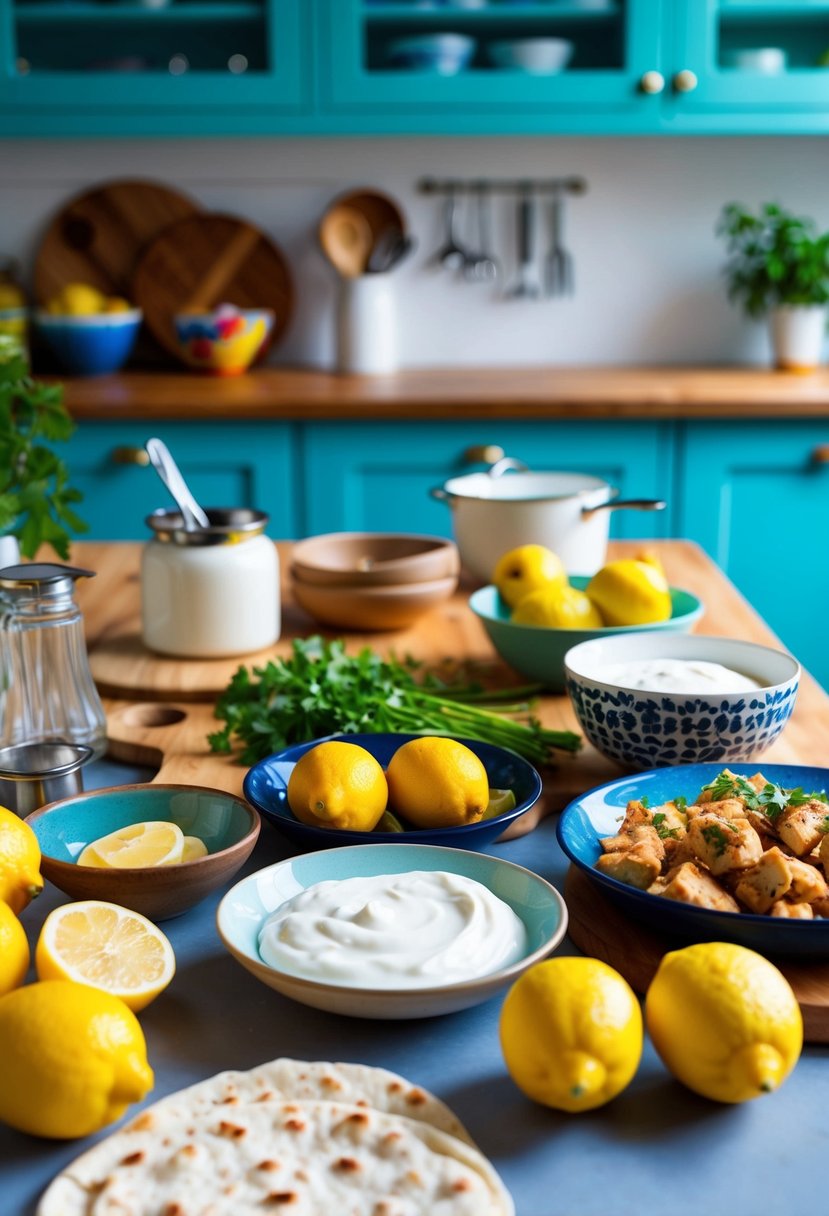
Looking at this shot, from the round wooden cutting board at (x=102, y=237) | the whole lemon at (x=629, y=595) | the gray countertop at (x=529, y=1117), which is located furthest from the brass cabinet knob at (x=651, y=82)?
the gray countertop at (x=529, y=1117)

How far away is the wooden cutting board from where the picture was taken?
78 centimetres

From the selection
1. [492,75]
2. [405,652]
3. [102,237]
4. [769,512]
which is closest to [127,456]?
[102,237]

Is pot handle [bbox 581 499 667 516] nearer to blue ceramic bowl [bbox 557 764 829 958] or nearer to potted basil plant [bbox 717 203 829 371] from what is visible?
blue ceramic bowl [bbox 557 764 829 958]

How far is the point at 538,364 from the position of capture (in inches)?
139

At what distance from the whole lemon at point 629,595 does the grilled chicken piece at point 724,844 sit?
553 millimetres

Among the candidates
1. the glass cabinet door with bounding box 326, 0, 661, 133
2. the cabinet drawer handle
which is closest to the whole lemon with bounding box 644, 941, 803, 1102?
the cabinet drawer handle

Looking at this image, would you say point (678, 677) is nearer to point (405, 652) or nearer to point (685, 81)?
point (405, 652)

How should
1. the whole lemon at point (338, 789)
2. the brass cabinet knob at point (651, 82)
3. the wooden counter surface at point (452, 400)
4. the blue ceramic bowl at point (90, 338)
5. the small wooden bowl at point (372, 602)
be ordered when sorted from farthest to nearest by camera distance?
the blue ceramic bowl at point (90, 338) → the brass cabinet knob at point (651, 82) → the wooden counter surface at point (452, 400) → the small wooden bowl at point (372, 602) → the whole lemon at point (338, 789)

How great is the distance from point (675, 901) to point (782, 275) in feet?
8.90

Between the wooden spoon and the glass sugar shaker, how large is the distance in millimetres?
2363

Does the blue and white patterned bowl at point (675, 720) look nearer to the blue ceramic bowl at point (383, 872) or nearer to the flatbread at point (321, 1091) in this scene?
the blue ceramic bowl at point (383, 872)

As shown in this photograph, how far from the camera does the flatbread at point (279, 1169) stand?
1.98ft

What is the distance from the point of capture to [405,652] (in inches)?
59.1

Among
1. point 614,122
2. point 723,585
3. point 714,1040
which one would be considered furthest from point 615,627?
point 614,122
